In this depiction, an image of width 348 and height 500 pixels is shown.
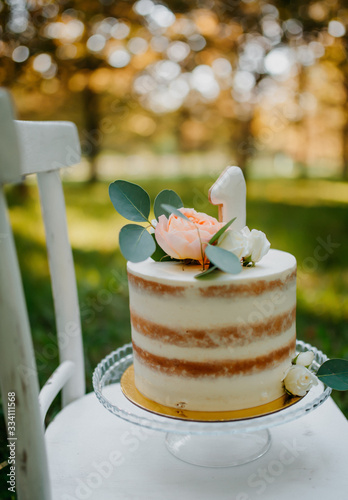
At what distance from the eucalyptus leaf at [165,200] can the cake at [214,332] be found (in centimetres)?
11

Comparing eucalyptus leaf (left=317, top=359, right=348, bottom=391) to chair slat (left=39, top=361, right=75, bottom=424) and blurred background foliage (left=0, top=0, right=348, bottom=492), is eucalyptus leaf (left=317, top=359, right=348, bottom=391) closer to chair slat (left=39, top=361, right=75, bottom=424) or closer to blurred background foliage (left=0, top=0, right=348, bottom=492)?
chair slat (left=39, top=361, right=75, bottom=424)

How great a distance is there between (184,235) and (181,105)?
179 inches

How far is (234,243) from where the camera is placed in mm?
741

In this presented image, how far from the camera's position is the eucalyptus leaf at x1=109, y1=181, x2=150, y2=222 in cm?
80

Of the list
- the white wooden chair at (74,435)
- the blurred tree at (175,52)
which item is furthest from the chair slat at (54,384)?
the blurred tree at (175,52)

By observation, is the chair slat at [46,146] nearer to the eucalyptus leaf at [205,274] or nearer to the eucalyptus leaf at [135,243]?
the eucalyptus leaf at [135,243]

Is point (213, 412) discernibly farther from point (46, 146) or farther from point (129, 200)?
point (46, 146)

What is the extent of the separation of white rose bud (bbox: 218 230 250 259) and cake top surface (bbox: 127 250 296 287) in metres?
0.04

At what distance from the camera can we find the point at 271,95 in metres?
4.27

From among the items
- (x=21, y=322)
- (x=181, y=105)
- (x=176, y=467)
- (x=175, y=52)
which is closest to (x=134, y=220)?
(x=21, y=322)

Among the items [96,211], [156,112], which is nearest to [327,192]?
[156,112]

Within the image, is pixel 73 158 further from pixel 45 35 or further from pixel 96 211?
pixel 96 211

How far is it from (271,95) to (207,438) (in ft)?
12.6

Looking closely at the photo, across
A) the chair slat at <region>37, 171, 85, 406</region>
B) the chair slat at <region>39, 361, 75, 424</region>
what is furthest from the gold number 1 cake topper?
the chair slat at <region>39, 361, 75, 424</region>
